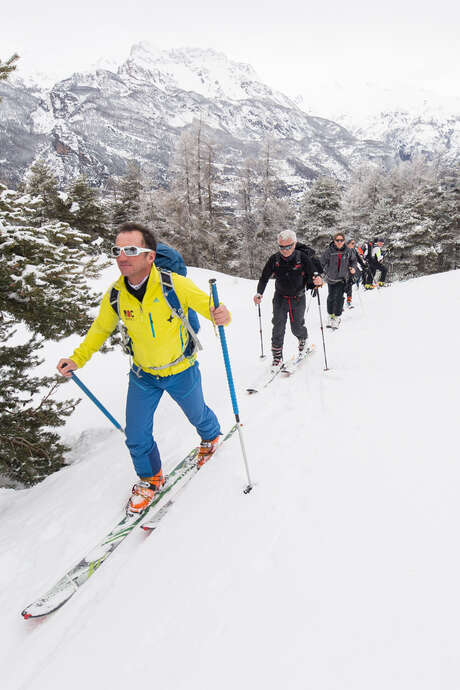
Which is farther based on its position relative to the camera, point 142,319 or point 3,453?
point 3,453

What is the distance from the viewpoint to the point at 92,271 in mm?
5758

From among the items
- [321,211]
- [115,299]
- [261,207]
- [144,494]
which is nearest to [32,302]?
[115,299]

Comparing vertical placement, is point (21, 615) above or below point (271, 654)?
below

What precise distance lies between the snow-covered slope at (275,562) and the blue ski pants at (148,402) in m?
0.67

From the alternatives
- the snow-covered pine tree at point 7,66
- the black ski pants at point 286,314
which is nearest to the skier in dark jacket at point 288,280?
the black ski pants at point 286,314

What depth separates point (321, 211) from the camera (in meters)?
30.7

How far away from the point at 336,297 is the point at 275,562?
8.86 m

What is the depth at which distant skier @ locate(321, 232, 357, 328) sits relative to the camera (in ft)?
32.4

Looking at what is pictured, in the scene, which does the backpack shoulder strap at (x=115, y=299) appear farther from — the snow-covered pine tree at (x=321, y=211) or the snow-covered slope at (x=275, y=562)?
the snow-covered pine tree at (x=321, y=211)

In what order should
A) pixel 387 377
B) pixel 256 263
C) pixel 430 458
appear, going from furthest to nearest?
pixel 256 263 < pixel 387 377 < pixel 430 458

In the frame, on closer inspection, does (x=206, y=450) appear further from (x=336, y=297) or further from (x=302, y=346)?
(x=336, y=297)

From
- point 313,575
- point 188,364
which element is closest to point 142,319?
point 188,364

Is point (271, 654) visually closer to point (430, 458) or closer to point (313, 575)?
point (313, 575)

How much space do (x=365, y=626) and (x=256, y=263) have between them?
95.2ft
